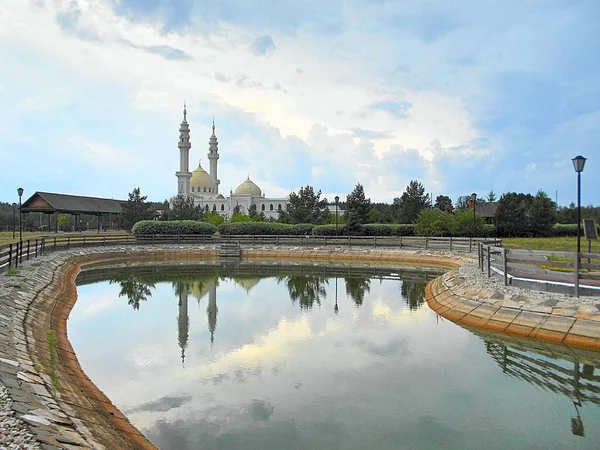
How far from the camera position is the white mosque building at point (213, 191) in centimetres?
10088

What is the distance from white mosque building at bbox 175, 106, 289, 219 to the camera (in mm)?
100875

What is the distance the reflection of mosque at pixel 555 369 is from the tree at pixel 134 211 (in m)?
50.8

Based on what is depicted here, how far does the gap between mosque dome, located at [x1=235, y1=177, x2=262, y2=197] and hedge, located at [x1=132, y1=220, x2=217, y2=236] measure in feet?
191

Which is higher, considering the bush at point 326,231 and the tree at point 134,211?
the tree at point 134,211

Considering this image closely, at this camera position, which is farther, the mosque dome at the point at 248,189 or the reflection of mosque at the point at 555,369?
the mosque dome at the point at 248,189

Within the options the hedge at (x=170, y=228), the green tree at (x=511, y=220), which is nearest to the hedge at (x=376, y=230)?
the green tree at (x=511, y=220)

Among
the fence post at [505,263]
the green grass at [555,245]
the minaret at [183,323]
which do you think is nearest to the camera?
the minaret at [183,323]

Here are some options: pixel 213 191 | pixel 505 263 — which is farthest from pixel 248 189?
pixel 505 263

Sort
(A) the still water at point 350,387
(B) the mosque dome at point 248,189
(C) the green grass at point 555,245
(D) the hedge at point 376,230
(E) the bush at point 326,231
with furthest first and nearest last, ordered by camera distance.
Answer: (B) the mosque dome at point 248,189
(D) the hedge at point 376,230
(E) the bush at point 326,231
(C) the green grass at point 555,245
(A) the still water at point 350,387

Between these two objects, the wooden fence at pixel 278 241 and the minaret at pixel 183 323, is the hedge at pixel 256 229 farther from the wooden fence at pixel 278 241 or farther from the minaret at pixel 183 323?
the minaret at pixel 183 323

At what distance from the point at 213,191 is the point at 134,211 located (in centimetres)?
5254

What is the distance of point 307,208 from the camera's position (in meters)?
59.5

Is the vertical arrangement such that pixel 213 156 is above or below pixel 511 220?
above

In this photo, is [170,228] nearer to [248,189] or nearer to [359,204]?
[359,204]
